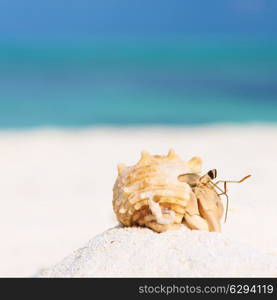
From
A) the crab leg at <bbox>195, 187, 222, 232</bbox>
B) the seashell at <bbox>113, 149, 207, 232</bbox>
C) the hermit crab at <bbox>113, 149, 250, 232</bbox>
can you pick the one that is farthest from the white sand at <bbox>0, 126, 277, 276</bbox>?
the seashell at <bbox>113, 149, 207, 232</bbox>

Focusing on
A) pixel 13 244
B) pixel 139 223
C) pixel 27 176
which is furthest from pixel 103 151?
pixel 139 223

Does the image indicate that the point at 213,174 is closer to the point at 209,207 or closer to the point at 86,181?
the point at 209,207

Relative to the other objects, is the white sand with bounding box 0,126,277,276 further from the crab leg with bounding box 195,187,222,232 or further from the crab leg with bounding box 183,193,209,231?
the crab leg with bounding box 183,193,209,231

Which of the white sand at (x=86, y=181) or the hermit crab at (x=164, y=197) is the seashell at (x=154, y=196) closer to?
the hermit crab at (x=164, y=197)

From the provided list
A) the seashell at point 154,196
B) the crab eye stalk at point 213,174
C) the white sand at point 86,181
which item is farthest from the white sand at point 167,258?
the white sand at point 86,181

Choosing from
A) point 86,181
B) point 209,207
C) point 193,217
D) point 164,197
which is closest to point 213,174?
point 209,207
